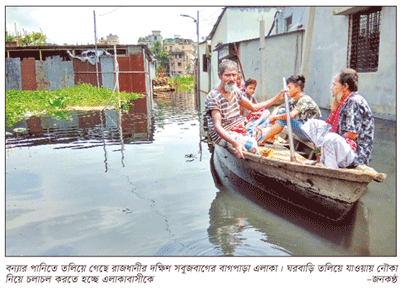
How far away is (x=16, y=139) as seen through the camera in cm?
753

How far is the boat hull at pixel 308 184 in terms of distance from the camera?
3.09 m

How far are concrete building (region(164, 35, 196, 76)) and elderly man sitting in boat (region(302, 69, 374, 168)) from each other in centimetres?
5370

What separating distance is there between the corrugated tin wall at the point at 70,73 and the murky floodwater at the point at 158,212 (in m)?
12.9

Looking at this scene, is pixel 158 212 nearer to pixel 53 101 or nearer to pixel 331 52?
pixel 331 52

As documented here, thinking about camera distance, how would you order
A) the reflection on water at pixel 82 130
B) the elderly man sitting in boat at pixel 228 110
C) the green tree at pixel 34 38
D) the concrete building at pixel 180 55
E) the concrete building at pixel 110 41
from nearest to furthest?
the elderly man sitting in boat at pixel 228 110 → the reflection on water at pixel 82 130 → the green tree at pixel 34 38 → the concrete building at pixel 110 41 → the concrete building at pixel 180 55

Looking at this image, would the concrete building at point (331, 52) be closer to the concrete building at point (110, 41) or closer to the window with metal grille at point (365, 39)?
the window with metal grille at point (365, 39)

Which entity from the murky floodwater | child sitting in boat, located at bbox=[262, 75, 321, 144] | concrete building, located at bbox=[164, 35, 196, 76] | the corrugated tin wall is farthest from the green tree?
concrete building, located at bbox=[164, 35, 196, 76]

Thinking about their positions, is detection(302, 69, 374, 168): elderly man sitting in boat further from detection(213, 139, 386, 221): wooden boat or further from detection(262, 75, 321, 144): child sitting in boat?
detection(262, 75, 321, 144): child sitting in boat

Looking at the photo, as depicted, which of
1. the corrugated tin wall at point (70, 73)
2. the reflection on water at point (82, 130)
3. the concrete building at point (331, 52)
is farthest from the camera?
the corrugated tin wall at point (70, 73)

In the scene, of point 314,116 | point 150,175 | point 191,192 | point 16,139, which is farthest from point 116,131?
point 314,116

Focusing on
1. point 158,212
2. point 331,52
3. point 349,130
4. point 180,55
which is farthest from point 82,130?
point 180,55

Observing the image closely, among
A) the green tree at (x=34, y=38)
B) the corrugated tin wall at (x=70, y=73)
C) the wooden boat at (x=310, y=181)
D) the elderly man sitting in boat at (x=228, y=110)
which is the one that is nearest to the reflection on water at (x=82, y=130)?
the green tree at (x=34, y=38)

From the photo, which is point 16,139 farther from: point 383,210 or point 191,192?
point 383,210

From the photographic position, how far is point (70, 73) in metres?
19.0
